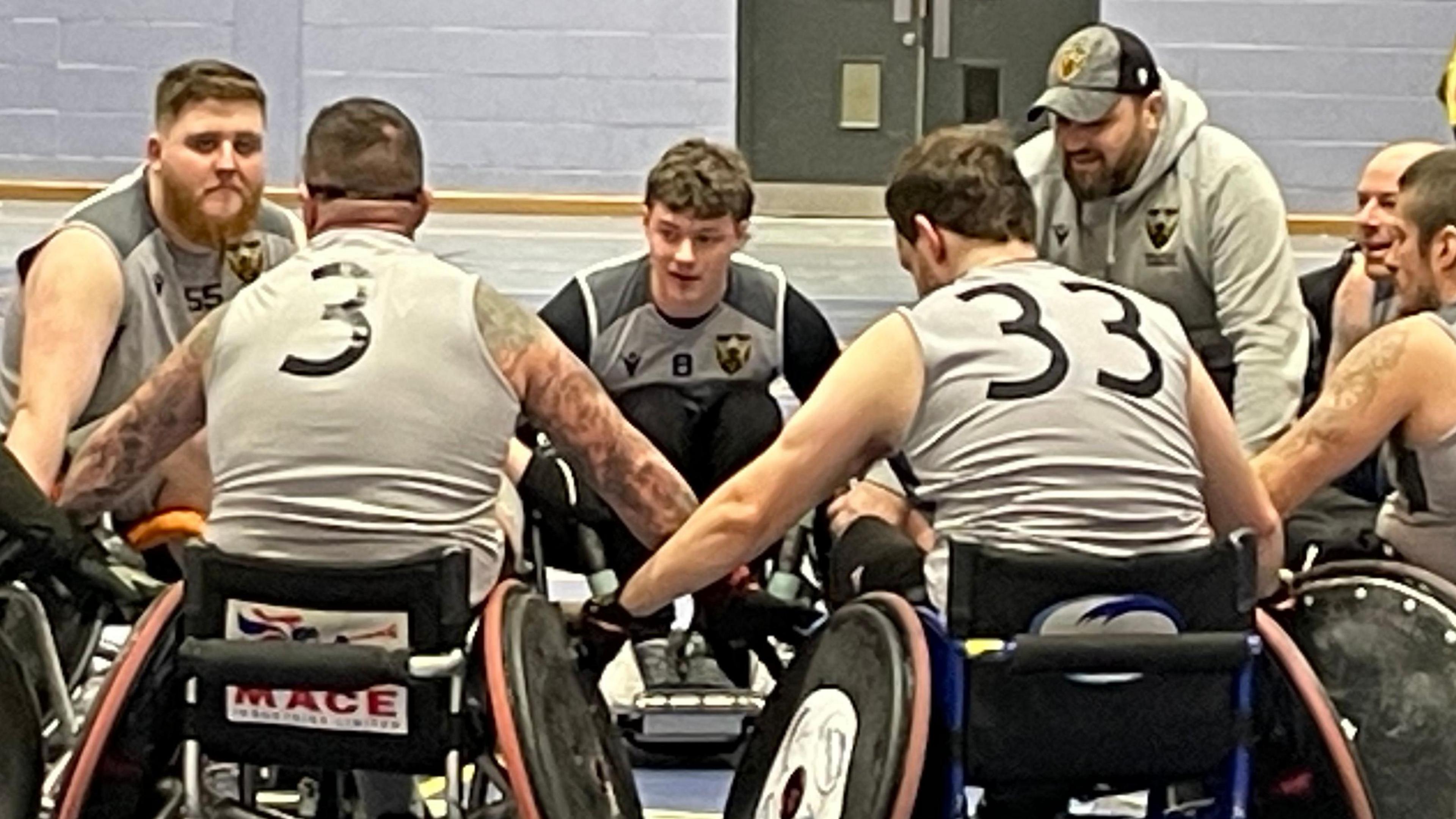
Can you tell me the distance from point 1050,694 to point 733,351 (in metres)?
1.56

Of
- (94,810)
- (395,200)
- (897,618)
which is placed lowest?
(94,810)

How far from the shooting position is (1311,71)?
9234 mm

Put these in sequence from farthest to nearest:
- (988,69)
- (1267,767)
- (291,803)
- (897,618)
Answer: (988,69)
(291,803)
(1267,767)
(897,618)

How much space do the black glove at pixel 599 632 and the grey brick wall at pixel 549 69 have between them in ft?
21.5

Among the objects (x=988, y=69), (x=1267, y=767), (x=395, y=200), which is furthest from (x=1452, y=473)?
(x=988, y=69)

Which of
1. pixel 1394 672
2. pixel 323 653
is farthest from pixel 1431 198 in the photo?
pixel 323 653

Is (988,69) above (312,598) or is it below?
above

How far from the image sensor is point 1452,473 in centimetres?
274

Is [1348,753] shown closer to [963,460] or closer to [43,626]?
[963,460]

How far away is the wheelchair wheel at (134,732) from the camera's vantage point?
2395 millimetres

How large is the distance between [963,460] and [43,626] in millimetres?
1270

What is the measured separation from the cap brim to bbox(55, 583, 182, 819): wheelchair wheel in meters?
1.95

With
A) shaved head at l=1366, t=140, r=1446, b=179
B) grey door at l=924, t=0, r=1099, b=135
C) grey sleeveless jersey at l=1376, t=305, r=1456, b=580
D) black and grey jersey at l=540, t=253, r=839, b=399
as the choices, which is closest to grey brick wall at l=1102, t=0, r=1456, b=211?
grey door at l=924, t=0, r=1099, b=135

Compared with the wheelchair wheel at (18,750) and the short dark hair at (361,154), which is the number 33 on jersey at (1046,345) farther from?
the wheelchair wheel at (18,750)
